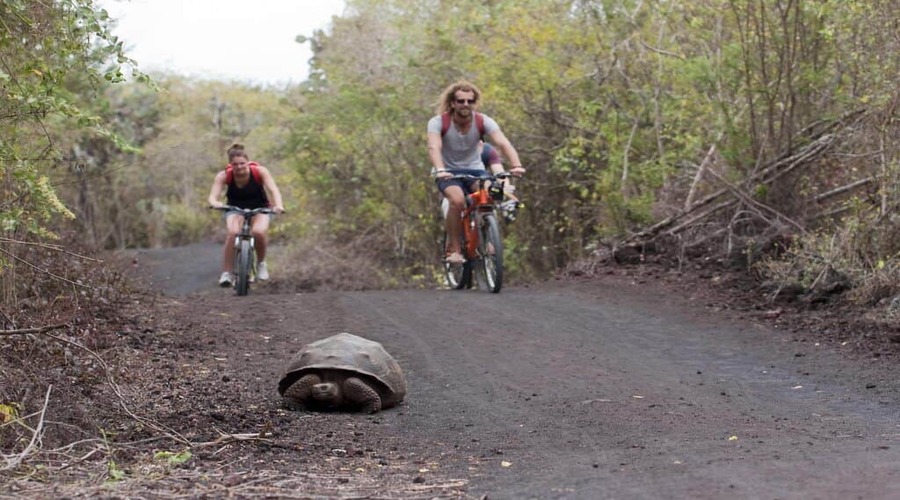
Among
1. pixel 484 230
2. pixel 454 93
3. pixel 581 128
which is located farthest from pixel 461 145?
pixel 581 128

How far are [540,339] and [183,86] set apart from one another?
4914 cm

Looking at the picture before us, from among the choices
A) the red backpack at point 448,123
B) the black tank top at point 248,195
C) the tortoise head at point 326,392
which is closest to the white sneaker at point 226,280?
the black tank top at point 248,195

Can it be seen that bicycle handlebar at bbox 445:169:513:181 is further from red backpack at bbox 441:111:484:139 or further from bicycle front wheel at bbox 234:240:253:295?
bicycle front wheel at bbox 234:240:253:295

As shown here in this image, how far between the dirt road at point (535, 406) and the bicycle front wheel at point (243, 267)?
3.59ft

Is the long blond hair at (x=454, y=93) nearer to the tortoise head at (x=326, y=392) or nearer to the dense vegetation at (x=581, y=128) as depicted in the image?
the dense vegetation at (x=581, y=128)

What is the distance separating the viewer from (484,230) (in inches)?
480

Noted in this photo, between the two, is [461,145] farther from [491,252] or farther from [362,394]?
[362,394]

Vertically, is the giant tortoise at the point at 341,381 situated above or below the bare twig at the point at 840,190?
below

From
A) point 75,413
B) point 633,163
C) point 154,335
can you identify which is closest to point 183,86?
point 633,163

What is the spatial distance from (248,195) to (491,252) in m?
2.90

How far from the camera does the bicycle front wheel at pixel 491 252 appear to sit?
11.9 m

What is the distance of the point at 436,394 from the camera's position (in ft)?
23.2

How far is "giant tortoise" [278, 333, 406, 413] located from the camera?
644cm

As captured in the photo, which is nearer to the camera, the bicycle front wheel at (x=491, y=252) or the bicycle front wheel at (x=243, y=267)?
the bicycle front wheel at (x=491, y=252)
